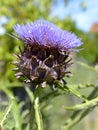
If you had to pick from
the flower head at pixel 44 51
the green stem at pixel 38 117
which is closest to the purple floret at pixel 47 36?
the flower head at pixel 44 51

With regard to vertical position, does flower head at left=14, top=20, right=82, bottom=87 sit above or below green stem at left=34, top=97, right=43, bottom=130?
above

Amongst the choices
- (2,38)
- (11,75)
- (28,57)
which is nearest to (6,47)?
(2,38)

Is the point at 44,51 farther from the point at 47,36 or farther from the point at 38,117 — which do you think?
Result: the point at 38,117

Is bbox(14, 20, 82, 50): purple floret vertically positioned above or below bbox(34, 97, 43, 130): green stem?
above

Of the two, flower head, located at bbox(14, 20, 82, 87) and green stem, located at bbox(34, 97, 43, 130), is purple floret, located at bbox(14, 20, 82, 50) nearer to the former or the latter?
flower head, located at bbox(14, 20, 82, 87)

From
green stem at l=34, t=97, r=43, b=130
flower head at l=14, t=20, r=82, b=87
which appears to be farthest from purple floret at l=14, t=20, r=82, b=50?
green stem at l=34, t=97, r=43, b=130

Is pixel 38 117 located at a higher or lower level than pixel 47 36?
lower

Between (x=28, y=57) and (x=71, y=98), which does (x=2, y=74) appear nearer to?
(x=71, y=98)

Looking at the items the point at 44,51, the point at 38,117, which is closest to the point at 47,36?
the point at 44,51
